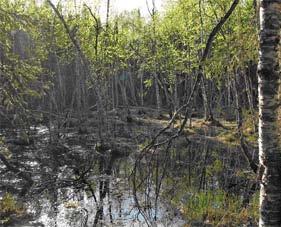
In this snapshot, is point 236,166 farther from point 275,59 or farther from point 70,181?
point 275,59

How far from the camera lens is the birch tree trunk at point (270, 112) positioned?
14.7 feet

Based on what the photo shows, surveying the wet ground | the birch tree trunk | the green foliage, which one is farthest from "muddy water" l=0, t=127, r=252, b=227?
the birch tree trunk

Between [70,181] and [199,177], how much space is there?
4423mm

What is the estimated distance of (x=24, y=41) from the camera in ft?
133

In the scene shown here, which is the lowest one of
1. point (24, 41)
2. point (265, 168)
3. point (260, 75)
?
point (265, 168)

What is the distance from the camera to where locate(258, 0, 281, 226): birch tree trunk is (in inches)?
176

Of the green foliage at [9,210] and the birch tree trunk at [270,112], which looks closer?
the birch tree trunk at [270,112]

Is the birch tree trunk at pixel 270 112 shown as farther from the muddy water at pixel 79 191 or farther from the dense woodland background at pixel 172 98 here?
the muddy water at pixel 79 191

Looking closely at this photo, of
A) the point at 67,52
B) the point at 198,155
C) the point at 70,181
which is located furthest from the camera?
the point at 67,52

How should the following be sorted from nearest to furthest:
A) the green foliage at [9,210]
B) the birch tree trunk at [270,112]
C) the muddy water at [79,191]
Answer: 1. the birch tree trunk at [270,112]
2. the muddy water at [79,191]
3. the green foliage at [9,210]

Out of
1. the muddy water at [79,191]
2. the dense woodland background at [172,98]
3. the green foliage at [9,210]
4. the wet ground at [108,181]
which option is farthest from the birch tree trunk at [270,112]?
the green foliage at [9,210]

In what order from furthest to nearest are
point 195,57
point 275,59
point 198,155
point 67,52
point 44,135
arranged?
1. point 67,52
2. point 195,57
3. point 44,135
4. point 198,155
5. point 275,59

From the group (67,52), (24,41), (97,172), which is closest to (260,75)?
(97,172)

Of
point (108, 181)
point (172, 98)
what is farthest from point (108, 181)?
point (172, 98)
